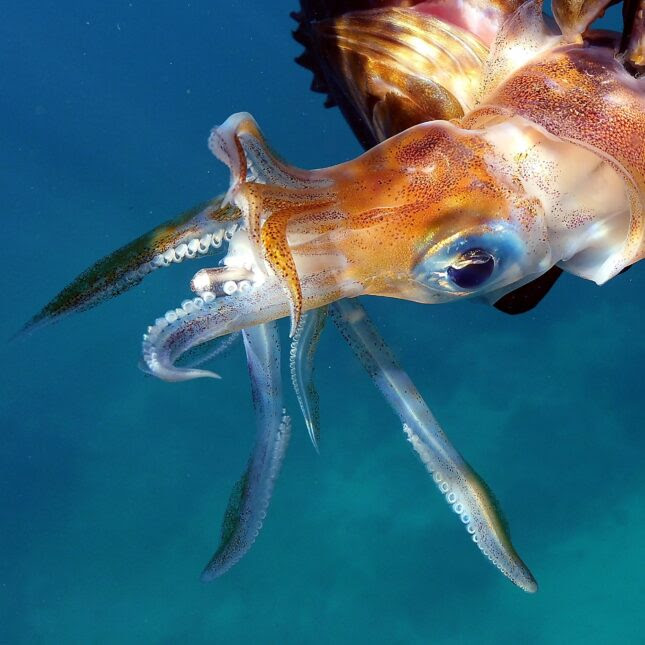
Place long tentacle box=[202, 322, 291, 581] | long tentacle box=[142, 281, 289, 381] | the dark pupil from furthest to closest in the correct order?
1. long tentacle box=[202, 322, 291, 581]
2. the dark pupil
3. long tentacle box=[142, 281, 289, 381]

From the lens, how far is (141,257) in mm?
1498

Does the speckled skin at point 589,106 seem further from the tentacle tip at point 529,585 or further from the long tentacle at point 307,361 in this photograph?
the tentacle tip at point 529,585

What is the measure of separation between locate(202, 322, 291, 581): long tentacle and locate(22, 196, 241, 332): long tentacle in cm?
42

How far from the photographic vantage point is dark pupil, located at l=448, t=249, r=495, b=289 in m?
1.55

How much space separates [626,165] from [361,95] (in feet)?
3.20

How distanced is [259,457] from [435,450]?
497 mm

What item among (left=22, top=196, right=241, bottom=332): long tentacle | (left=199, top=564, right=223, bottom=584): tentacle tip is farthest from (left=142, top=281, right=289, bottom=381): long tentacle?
(left=199, top=564, right=223, bottom=584): tentacle tip

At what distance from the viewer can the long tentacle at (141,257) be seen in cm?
150

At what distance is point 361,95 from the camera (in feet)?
7.23

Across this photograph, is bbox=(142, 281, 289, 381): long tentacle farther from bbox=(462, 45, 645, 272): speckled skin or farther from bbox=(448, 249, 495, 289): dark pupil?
bbox=(462, 45, 645, 272): speckled skin

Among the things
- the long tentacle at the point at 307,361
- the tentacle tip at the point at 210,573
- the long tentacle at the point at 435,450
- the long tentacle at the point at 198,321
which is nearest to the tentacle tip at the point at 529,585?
the long tentacle at the point at 435,450

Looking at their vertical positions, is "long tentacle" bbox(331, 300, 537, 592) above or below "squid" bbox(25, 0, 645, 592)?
below

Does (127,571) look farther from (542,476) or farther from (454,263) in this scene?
(454,263)

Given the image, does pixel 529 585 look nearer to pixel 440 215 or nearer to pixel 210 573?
pixel 210 573
